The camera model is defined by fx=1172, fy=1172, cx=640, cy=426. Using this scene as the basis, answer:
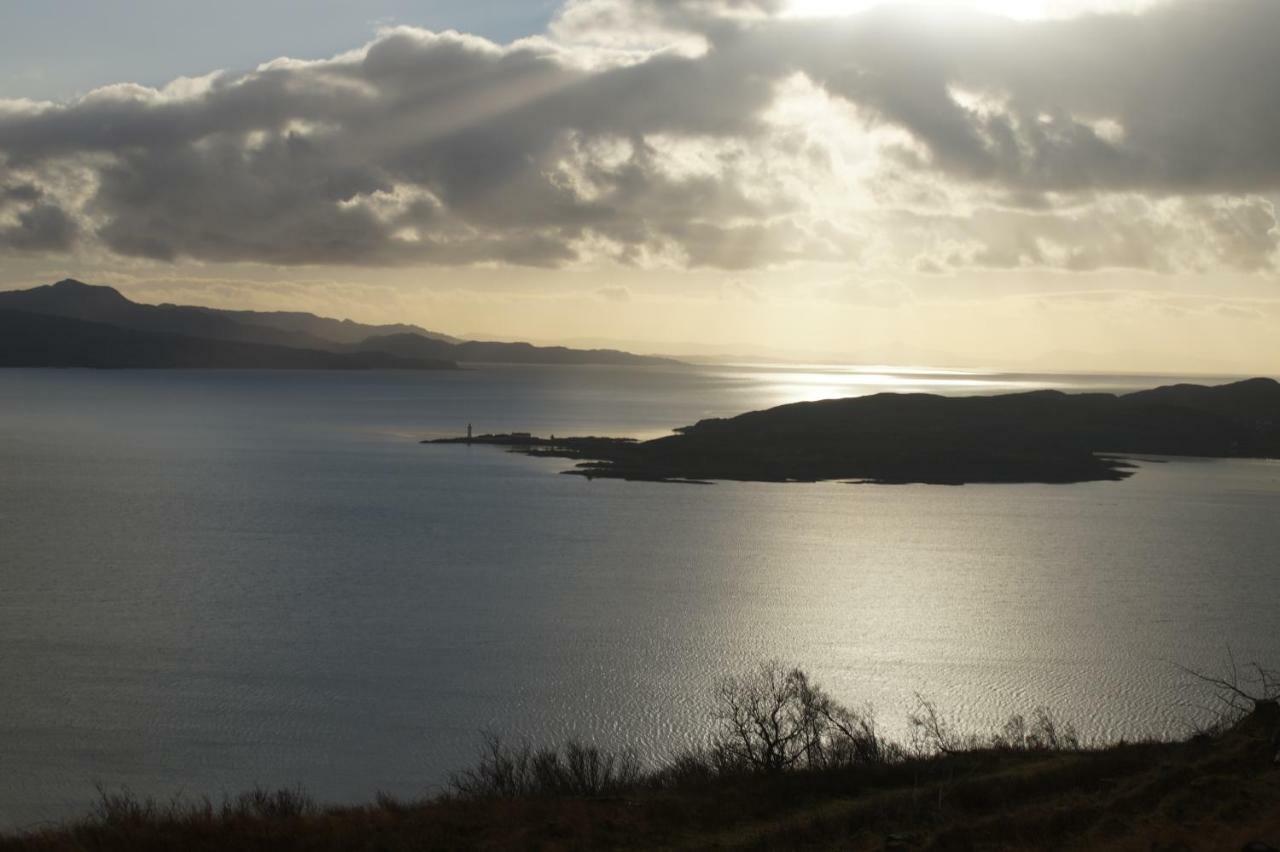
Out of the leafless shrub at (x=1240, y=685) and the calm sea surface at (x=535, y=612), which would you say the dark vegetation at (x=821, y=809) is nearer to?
the calm sea surface at (x=535, y=612)

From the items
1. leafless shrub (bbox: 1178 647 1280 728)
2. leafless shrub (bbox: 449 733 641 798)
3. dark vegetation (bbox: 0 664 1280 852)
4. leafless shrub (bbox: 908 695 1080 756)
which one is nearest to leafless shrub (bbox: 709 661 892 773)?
dark vegetation (bbox: 0 664 1280 852)

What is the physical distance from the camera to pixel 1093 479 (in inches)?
4163

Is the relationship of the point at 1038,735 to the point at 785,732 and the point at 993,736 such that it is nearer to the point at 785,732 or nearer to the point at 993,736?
the point at 993,736

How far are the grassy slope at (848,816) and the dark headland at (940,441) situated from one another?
254 ft

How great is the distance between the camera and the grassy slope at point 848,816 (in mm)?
19609

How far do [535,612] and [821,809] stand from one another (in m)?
28.2

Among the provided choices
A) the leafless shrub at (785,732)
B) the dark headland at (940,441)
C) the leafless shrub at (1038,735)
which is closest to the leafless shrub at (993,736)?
the leafless shrub at (1038,735)

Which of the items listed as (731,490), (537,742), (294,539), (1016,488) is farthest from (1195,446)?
(537,742)

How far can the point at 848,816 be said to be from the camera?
70.4ft

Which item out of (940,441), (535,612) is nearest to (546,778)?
(535,612)

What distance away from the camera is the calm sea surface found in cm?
3394

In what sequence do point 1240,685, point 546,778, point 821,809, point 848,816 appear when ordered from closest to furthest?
point 848,816 < point 821,809 < point 546,778 < point 1240,685

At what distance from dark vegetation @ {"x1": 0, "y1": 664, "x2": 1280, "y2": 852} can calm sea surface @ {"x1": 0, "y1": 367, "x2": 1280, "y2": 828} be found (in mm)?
6307

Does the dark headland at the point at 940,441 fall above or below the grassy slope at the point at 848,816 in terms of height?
above
